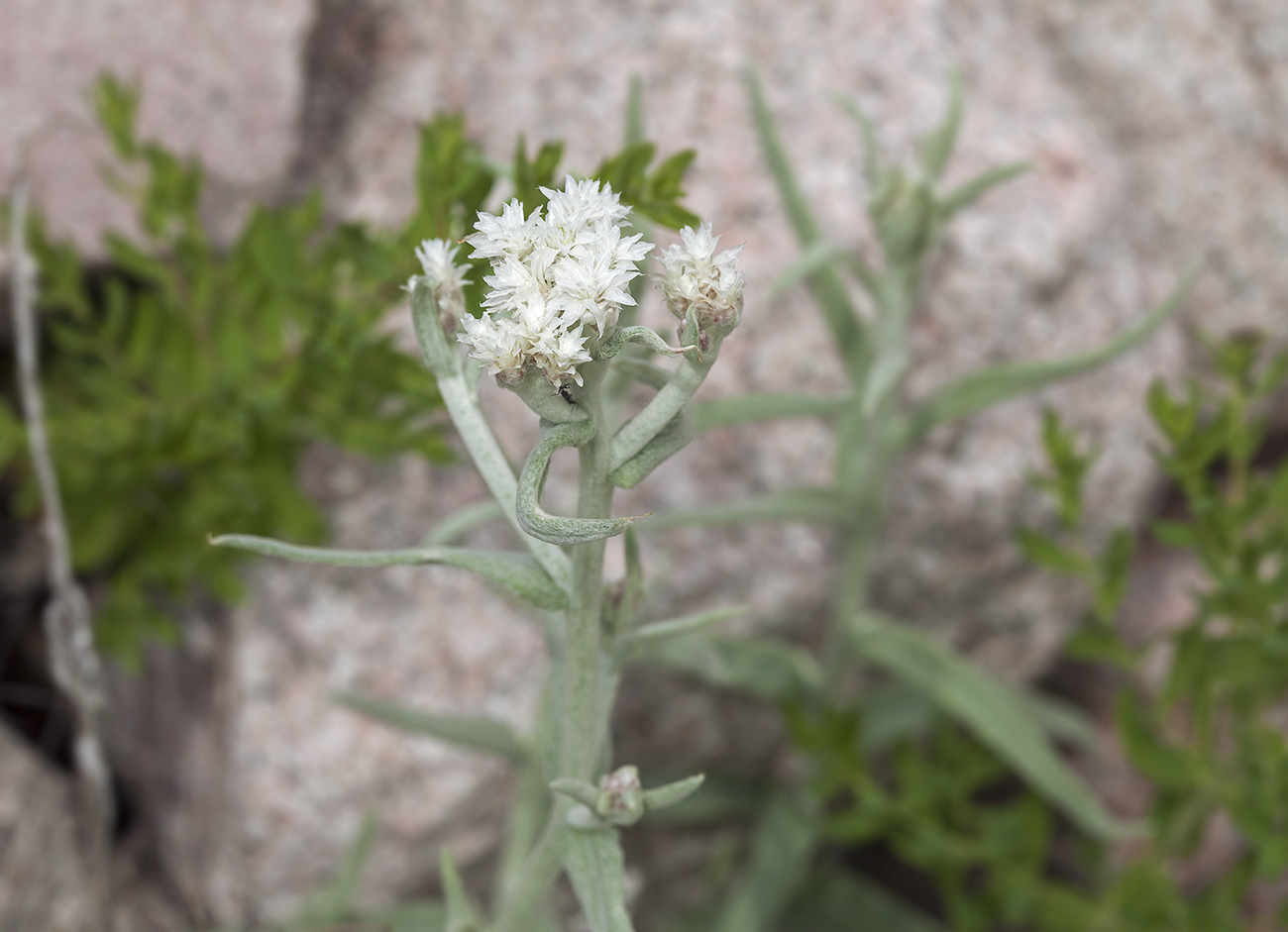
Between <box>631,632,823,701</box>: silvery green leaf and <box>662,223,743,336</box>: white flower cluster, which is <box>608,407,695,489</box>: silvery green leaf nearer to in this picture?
<box>662,223,743,336</box>: white flower cluster

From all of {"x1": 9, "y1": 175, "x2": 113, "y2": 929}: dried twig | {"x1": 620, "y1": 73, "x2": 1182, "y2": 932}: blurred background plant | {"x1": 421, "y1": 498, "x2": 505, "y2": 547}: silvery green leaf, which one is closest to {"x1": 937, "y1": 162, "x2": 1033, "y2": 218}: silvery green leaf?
{"x1": 620, "y1": 73, "x2": 1182, "y2": 932}: blurred background plant

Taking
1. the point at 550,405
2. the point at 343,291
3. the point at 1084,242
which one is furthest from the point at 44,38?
the point at 1084,242

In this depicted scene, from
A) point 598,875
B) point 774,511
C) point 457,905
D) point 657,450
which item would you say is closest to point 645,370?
point 657,450

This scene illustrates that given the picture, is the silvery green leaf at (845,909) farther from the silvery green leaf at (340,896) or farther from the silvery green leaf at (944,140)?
the silvery green leaf at (944,140)

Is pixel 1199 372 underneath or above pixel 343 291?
underneath

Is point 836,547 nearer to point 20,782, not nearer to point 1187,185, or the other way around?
point 1187,185

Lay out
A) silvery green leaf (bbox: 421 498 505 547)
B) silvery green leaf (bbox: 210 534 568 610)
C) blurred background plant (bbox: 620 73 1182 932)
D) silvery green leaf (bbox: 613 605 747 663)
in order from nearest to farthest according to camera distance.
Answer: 1. silvery green leaf (bbox: 210 534 568 610)
2. silvery green leaf (bbox: 613 605 747 663)
3. silvery green leaf (bbox: 421 498 505 547)
4. blurred background plant (bbox: 620 73 1182 932)

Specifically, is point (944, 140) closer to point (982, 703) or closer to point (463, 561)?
point (982, 703)
